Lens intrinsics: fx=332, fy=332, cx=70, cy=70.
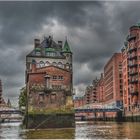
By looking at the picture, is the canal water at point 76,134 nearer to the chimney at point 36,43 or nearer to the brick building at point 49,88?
the brick building at point 49,88

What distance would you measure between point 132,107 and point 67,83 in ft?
181

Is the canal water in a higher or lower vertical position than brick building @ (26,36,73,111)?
lower

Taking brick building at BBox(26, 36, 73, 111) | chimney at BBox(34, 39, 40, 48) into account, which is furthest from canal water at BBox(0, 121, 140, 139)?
chimney at BBox(34, 39, 40, 48)

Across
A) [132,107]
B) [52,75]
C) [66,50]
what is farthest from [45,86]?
[132,107]

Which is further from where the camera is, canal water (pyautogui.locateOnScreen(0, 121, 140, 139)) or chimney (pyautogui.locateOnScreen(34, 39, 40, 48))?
chimney (pyautogui.locateOnScreen(34, 39, 40, 48))

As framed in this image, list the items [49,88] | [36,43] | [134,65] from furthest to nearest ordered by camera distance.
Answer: [134,65] → [36,43] → [49,88]

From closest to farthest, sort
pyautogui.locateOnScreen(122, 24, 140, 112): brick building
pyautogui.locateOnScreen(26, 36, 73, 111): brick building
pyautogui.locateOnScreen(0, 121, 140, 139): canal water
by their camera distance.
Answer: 1. pyautogui.locateOnScreen(0, 121, 140, 139): canal water
2. pyautogui.locateOnScreen(26, 36, 73, 111): brick building
3. pyautogui.locateOnScreen(122, 24, 140, 112): brick building

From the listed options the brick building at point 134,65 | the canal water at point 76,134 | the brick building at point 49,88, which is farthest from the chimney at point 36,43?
the canal water at point 76,134

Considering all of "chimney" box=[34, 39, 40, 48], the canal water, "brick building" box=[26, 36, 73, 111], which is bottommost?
the canal water

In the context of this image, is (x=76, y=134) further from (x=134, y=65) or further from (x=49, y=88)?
(x=134, y=65)

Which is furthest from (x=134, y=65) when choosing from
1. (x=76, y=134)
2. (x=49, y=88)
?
(x=76, y=134)

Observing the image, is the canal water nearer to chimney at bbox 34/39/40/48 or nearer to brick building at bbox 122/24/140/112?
chimney at bbox 34/39/40/48

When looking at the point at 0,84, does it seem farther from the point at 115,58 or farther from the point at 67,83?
the point at 67,83

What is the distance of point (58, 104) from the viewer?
2581 inches
